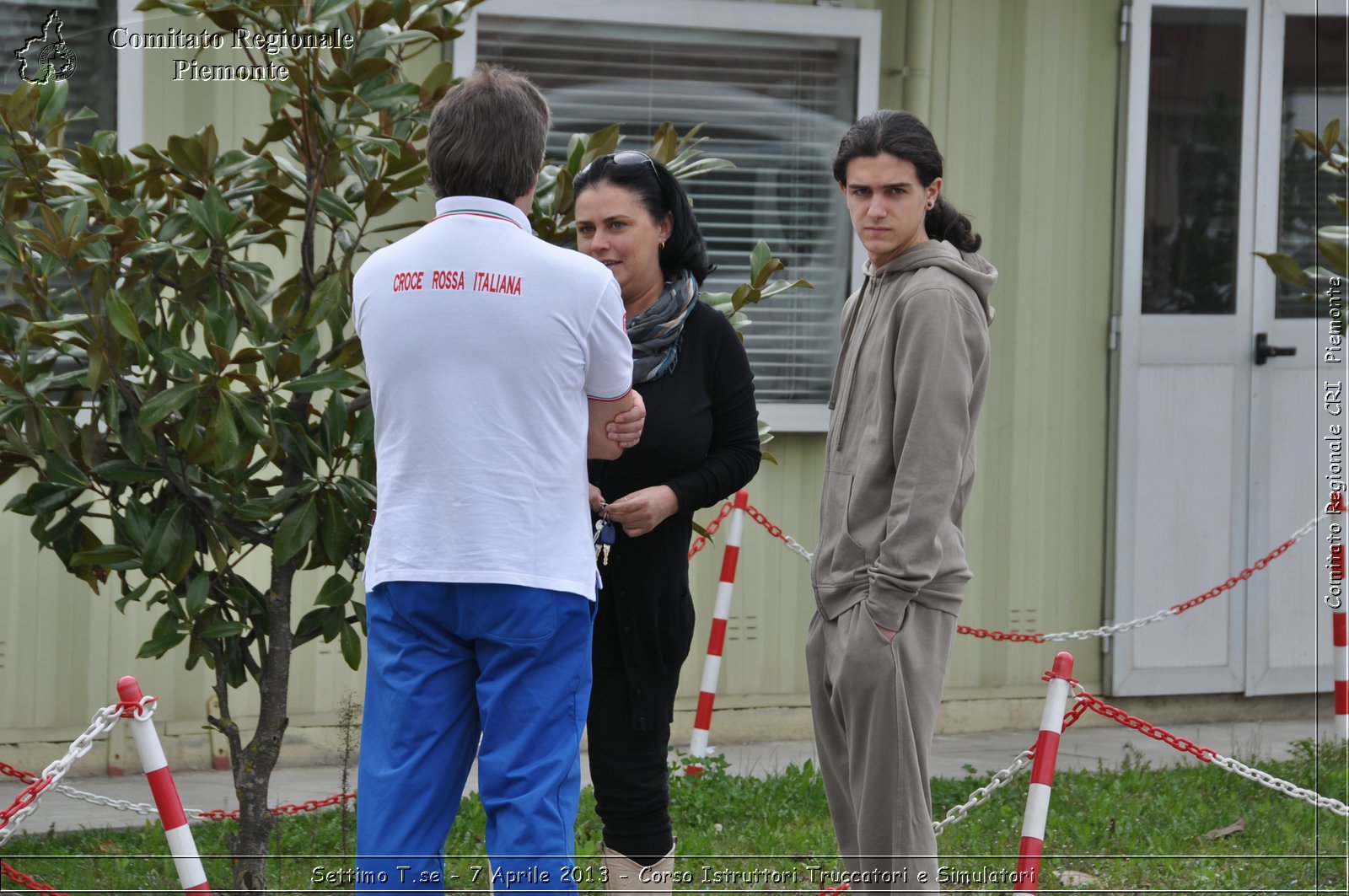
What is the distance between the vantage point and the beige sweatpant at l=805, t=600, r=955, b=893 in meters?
3.50

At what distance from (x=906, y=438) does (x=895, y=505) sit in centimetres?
15

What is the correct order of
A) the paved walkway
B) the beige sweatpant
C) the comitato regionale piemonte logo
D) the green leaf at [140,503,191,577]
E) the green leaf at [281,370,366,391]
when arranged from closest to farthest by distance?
the beige sweatpant
the green leaf at [281,370,366,391]
the green leaf at [140,503,191,577]
the paved walkway
the comitato regionale piemonte logo

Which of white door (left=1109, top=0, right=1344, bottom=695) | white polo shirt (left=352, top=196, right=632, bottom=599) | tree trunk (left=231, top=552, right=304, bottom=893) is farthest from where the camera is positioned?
white door (left=1109, top=0, right=1344, bottom=695)

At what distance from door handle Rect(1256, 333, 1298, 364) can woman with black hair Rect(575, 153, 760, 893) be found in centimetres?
485

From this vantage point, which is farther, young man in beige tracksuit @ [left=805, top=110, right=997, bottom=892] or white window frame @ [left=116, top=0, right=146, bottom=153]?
white window frame @ [left=116, top=0, right=146, bottom=153]

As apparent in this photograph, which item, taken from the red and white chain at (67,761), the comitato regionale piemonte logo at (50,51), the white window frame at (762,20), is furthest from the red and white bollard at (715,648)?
the comitato regionale piemonte logo at (50,51)

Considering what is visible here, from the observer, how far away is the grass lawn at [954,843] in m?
4.95

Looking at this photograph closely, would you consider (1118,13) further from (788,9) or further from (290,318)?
(290,318)

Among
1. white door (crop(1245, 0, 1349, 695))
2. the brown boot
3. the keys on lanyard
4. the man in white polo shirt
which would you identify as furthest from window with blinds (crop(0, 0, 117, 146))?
white door (crop(1245, 0, 1349, 695))

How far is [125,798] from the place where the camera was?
608 centimetres

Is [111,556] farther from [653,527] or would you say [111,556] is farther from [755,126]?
[755,126]

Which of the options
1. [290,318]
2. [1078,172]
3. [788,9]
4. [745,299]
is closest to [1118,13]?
[1078,172]

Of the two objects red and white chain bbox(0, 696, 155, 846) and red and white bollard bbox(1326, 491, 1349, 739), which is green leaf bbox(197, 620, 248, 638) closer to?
red and white chain bbox(0, 696, 155, 846)

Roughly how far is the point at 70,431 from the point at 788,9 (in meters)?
4.21
